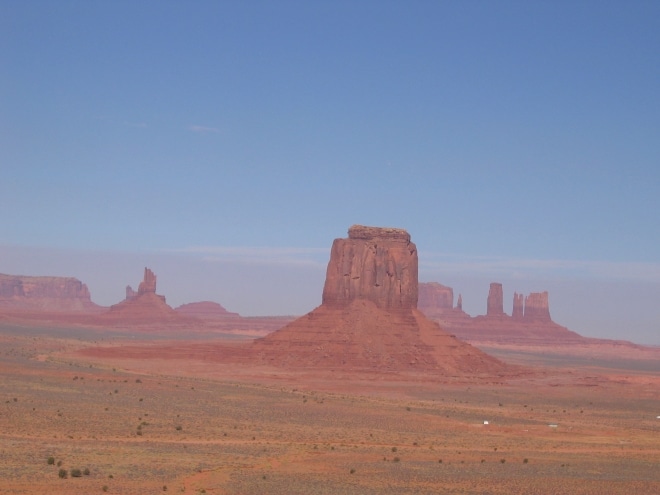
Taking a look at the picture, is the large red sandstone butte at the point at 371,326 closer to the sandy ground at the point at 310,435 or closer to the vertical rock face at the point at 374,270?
the vertical rock face at the point at 374,270

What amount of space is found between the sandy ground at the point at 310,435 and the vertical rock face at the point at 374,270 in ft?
55.5

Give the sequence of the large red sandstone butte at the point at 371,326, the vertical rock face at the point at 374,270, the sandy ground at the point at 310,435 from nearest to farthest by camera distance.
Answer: the sandy ground at the point at 310,435 < the large red sandstone butte at the point at 371,326 < the vertical rock face at the point at 374,270

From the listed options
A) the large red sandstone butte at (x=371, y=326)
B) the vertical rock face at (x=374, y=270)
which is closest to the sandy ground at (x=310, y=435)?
the large red sandstone butte at (x=371, y=326)

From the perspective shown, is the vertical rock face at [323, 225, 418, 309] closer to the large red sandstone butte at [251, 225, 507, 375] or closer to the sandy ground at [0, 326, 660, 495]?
the large red sandstone butte at [251, 225, 507, 375]

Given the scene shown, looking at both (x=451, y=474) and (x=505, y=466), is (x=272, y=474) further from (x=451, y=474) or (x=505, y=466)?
(x=505, y=466)

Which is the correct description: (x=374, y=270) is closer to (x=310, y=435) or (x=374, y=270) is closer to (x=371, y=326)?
(x=371, y=326)

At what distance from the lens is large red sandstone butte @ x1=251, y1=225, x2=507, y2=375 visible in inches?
3728

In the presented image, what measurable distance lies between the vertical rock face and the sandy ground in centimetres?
1691

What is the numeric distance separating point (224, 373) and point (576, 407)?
104 feet

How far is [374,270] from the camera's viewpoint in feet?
331

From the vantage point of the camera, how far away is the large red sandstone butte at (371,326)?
94.7 meters

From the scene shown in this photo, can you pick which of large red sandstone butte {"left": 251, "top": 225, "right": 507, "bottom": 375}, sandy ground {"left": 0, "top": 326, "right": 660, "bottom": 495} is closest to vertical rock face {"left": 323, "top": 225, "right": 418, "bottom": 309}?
large red sandstone butte {"left": 251, "top": 225, "right": 507, "bottom": 375}

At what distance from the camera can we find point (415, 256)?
103438mm

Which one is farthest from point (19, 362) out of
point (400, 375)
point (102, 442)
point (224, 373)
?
point (102, 442)
